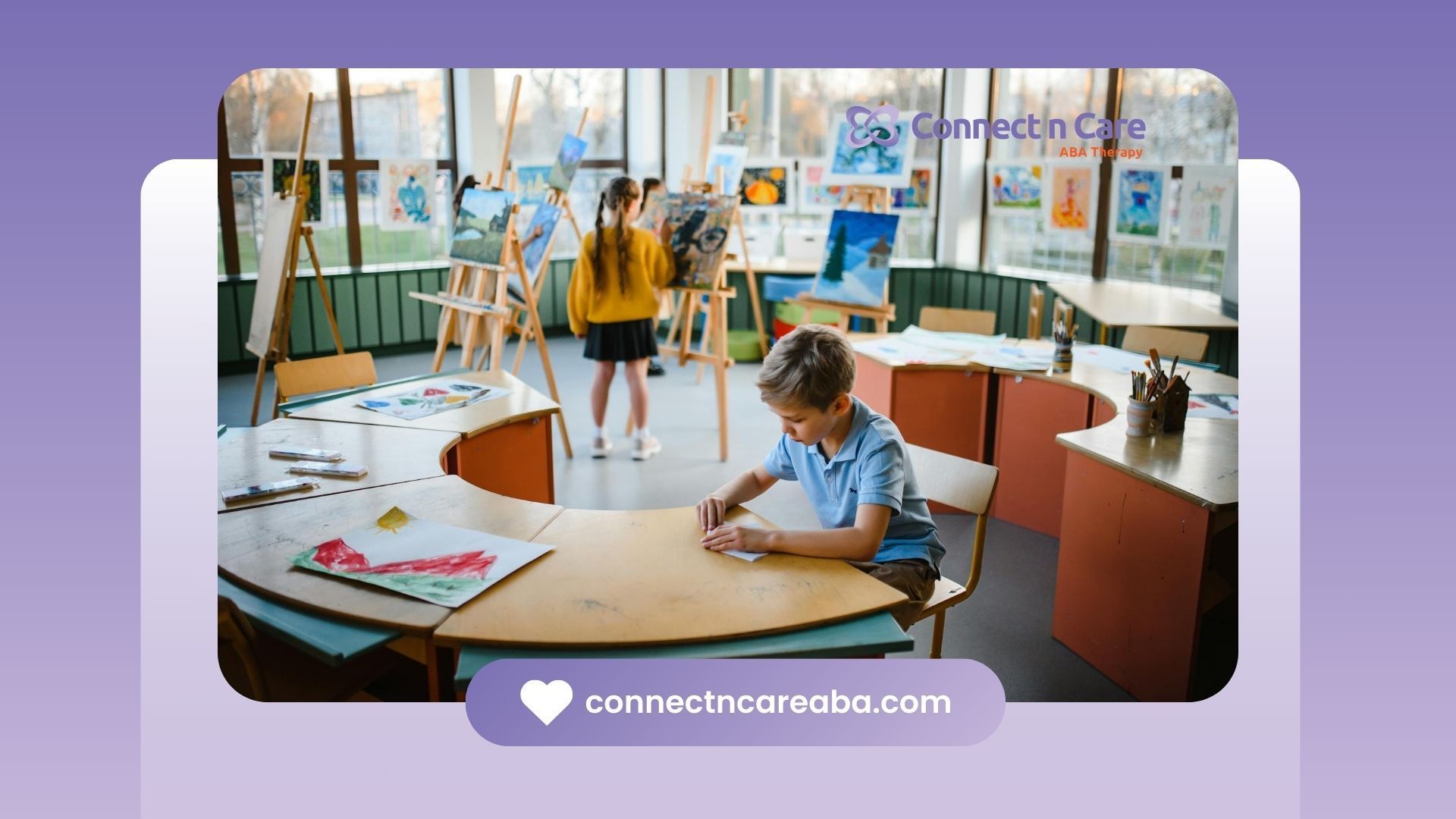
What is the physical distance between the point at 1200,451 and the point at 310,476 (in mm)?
2433

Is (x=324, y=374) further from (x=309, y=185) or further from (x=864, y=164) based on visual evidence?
(x=864, y=164)

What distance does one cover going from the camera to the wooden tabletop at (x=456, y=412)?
3332 millimetres

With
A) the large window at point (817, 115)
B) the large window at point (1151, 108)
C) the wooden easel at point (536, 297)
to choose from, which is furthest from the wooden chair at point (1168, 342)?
the wooden easel at point (536, 297)

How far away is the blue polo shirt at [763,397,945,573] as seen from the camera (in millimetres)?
2279

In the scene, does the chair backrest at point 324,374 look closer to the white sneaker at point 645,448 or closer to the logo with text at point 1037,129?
the white sneaker at point 645,448

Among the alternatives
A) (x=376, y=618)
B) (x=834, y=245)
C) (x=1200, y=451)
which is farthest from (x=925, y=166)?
(x=376, y=618)

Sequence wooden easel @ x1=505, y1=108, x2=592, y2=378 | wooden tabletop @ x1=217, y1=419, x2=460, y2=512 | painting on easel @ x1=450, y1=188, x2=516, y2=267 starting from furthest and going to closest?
1. wooden easel @ x1=505, y1=108, x2=592, y2=378
2. painting on easel @ x1=450, y1=188, x2=516, y2=267
3. wooden tabletop @ x1=217, y1=419, x2=460, y2=512

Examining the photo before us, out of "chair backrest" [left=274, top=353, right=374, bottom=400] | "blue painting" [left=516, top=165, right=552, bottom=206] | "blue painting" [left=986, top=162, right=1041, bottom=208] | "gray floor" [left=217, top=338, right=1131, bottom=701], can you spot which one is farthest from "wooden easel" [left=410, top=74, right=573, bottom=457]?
"blue painting" [left=986, top=162, right=1041, bottom=208]

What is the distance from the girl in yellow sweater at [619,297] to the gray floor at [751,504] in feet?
0.99

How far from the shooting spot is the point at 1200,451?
303 centimetres

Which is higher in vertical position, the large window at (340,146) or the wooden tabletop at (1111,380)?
the large window at (340,146)

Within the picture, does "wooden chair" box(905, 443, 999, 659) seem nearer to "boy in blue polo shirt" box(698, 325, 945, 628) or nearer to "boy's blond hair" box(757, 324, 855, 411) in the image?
"boy in blue polo shirt" box(698, 325, 945, 628)

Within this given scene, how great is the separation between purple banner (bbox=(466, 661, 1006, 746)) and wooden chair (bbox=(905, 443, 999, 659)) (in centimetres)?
67

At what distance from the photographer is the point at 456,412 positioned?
3.50 m
